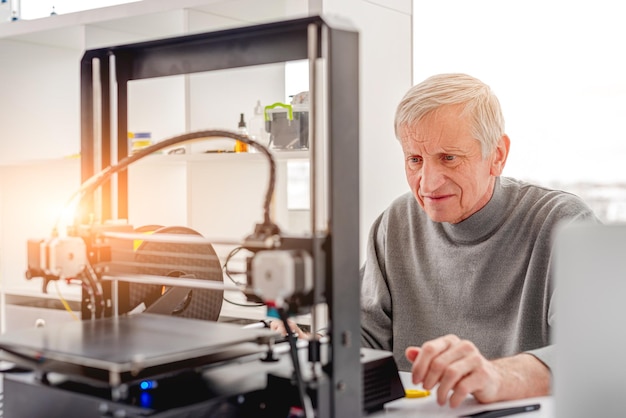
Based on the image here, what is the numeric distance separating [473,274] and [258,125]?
3.69 feet

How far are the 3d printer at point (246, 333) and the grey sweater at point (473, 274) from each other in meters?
0.65

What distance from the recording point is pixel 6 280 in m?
3.36

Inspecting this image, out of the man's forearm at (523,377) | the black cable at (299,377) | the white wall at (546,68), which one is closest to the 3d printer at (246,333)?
the black cable at (299,377)

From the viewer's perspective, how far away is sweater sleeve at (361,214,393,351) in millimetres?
1878

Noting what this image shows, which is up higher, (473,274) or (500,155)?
(500,155)

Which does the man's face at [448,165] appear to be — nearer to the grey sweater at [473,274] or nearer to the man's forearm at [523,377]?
the grey sweater at [473,274]

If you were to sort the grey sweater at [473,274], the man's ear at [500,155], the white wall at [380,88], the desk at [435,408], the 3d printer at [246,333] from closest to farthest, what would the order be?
1. the 3d printer at [246,333]
2. the desk at [435,408]
3. the grey sweater at [473,274]
4. the man's ear at [500,155]
5. the white wall at [380,88]

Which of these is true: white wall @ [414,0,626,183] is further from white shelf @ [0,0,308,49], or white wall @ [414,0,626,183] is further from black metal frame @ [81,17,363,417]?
black metal frame @ [81,17,363,417]

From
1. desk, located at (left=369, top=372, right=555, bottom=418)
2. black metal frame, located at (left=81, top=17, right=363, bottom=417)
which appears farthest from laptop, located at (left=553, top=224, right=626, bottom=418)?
desk, located at (left=369, top=372, right=555, bottom=418)

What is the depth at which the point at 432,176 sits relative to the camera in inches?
70.8

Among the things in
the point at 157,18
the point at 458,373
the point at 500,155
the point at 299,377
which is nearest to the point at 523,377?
the point at 458,373

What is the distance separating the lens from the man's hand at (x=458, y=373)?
1.16 meters

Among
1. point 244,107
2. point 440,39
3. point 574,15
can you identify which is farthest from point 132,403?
point 574,15

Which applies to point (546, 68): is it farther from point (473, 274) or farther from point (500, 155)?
point (473, 274)
